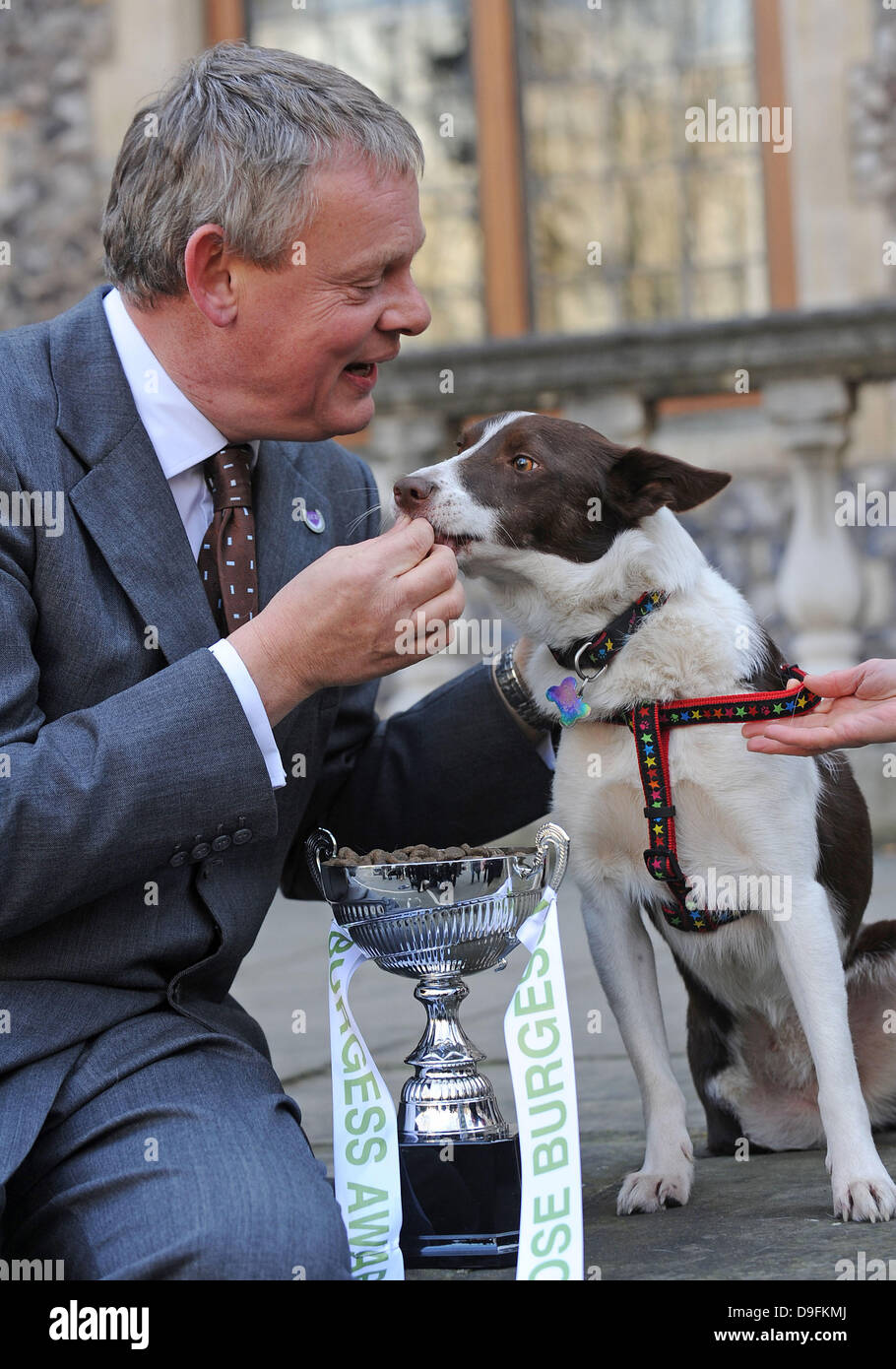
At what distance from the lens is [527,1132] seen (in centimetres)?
192

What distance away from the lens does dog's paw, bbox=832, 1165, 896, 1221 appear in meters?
2.10

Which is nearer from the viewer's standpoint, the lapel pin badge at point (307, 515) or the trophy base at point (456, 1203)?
the trophy base at point (456, 1203)

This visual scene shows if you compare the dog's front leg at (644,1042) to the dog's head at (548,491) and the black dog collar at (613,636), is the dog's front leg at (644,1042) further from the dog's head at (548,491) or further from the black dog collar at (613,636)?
the dog's head at (548,491)

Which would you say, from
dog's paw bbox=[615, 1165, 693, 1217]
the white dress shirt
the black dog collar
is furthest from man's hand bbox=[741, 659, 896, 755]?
the white dress shirt

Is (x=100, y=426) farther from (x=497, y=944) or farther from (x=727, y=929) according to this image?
(x=727, y=929)

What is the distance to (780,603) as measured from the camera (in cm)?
566

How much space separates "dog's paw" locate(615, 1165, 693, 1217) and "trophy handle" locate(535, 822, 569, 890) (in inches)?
19.6

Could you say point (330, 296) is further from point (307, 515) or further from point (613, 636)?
point (613, 636)

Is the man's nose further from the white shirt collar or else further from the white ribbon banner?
the white ribbon banner

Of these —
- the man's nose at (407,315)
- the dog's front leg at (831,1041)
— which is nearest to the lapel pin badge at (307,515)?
the man's nose at (407,315)

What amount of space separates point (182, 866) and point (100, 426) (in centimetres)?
57

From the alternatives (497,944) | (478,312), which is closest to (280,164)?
(497,944)

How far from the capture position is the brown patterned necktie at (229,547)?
7.06 ft

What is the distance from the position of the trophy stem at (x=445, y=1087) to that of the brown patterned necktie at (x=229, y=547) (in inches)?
21.7
